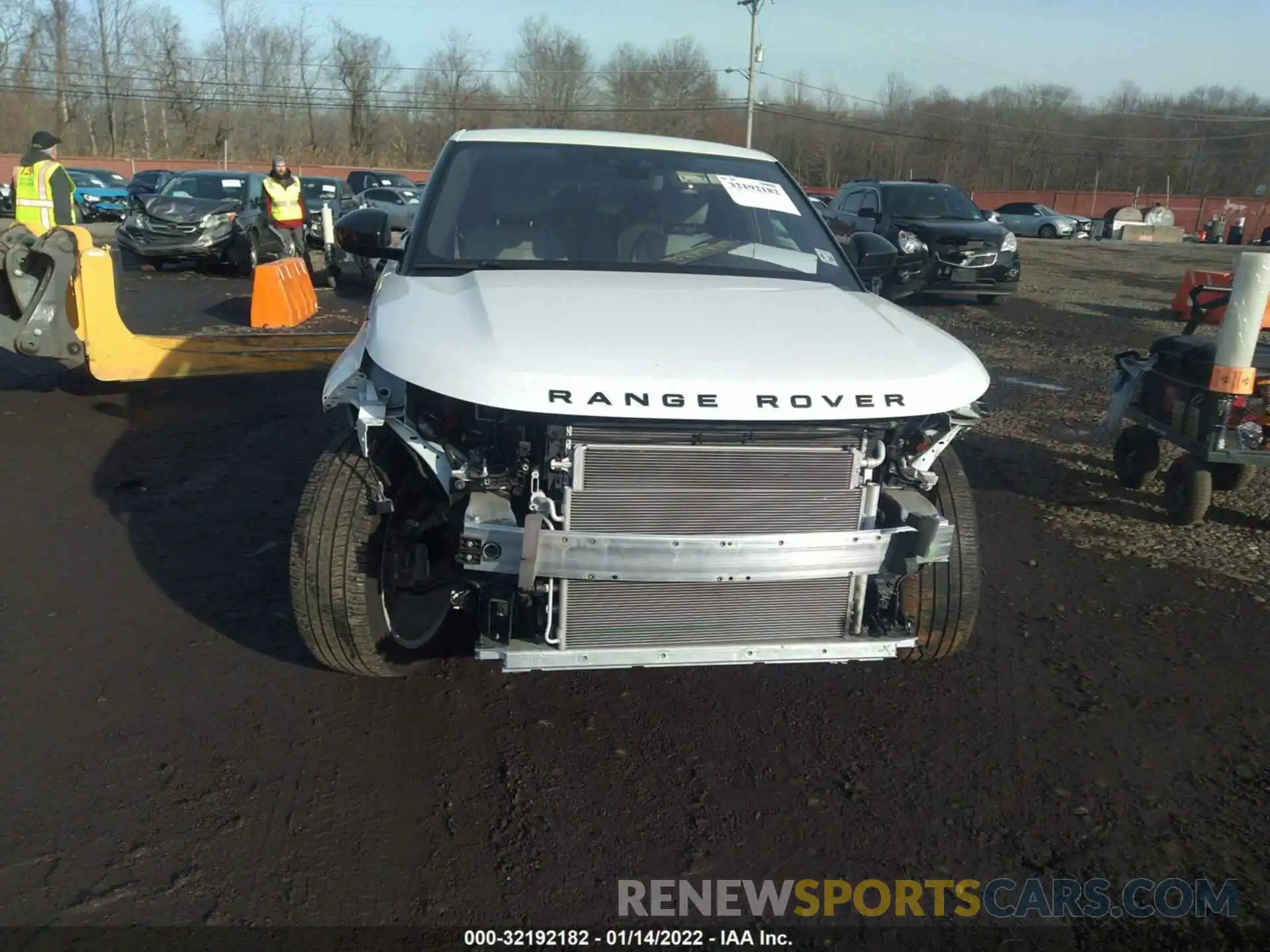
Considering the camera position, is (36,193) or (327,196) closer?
(36,193)

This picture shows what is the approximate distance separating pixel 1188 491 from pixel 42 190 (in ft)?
32.0

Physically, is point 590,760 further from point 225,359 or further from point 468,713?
point 225,359

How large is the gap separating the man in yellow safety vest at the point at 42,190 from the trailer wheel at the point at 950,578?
8938 millimetres

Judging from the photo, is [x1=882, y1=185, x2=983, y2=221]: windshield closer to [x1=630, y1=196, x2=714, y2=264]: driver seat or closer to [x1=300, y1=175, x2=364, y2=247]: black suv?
[x1=300, y1=175, x2=364, y2=247]: black suv

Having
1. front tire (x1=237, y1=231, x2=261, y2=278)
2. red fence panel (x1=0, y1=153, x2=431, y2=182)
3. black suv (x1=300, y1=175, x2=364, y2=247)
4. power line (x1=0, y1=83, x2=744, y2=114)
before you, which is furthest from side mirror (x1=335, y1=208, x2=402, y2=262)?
power line (x1=0, y1=83, x2=744, y2=114)

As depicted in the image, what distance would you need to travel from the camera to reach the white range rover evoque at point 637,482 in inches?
108

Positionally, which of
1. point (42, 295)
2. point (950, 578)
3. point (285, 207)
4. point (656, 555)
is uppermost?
point (285, 207)

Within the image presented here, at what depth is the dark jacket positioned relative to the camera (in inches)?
360

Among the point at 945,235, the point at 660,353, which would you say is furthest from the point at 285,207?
the point at 660,353

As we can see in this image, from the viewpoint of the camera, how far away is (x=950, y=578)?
3309 millimetres

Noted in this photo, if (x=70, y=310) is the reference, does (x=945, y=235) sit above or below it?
above

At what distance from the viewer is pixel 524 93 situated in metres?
70.9

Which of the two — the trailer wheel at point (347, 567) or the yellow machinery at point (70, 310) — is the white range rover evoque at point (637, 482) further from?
the yellow machinery at point (70, 310)

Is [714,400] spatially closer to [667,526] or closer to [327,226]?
[667,526]
